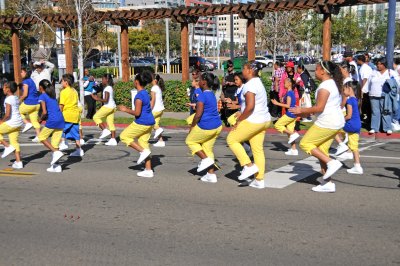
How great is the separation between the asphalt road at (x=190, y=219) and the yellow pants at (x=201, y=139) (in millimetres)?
562

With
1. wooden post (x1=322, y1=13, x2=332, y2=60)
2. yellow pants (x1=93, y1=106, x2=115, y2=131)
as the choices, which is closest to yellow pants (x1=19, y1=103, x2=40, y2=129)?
yellow pants (x1=93, y1=106, x2=115, y2=131)

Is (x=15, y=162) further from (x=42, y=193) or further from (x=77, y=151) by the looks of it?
(x=42, y=193)

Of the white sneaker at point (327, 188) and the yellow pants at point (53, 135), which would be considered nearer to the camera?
the white sneaker at point (327, 188)

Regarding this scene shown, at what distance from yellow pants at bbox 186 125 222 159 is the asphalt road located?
1.84 feet

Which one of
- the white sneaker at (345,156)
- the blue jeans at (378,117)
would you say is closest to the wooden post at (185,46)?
the blue jeans at (378,117)

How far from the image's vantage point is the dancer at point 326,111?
7277 millimetres

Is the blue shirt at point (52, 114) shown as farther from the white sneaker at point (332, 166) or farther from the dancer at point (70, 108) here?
the white sneaker at point (332, 166)

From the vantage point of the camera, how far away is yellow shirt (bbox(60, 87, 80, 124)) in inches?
418

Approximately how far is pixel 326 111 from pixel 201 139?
2032mm

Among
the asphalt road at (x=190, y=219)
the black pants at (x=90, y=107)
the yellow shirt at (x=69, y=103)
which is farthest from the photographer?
the black pants at (x=90, y=107)

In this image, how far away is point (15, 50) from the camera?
23125 millimetres

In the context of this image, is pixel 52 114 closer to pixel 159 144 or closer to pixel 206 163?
pixel 206 163

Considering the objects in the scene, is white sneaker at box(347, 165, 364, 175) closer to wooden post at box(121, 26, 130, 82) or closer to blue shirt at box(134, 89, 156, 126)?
blue shirt at box(134, 89, 156, 126)

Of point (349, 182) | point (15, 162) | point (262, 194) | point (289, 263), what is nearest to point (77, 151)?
point (15, 162)
